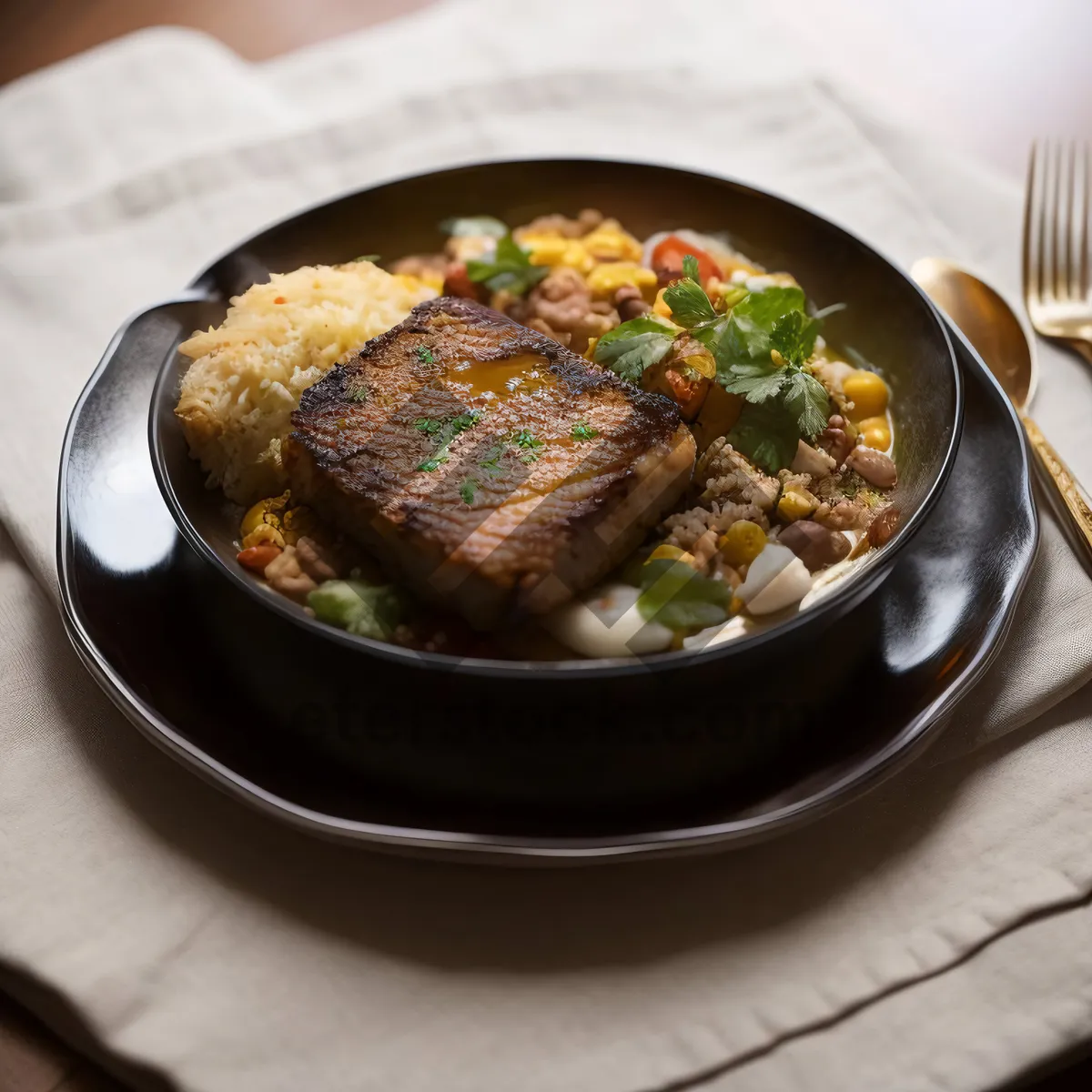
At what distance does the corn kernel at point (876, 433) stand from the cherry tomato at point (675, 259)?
0.76 meters

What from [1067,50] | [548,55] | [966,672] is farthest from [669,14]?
[966,672]

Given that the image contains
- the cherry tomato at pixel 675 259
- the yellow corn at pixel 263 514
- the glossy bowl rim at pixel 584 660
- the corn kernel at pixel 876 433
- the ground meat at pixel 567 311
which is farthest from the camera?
the cherry tomato at pixel 675 259

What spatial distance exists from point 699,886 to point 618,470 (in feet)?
3.59

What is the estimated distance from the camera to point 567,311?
11.4 feet

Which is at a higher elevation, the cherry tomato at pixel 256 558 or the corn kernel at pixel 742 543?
the corn kernel at pixel 742 543

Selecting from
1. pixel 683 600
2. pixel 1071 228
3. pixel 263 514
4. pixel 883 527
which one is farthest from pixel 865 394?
pixel 263 514

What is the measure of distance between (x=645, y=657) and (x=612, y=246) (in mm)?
1808

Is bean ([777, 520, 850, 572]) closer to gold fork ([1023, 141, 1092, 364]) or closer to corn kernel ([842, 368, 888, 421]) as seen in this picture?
corn kernel ([842, 368, 888, 421])

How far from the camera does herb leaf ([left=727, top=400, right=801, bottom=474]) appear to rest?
303 cm

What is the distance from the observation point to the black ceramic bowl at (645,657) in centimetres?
238

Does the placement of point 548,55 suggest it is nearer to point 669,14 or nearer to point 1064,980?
point 669,14

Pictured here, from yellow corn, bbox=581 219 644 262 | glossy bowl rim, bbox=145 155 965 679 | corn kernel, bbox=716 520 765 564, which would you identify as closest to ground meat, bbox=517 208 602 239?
yellow corn, bbox=581 219 644 262

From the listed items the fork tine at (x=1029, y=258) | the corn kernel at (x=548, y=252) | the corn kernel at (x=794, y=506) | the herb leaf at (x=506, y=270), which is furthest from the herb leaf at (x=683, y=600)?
the fork tine at (x=1029, y=258)

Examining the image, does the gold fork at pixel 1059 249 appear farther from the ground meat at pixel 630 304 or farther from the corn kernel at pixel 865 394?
the ground meat at pixel 630 304
